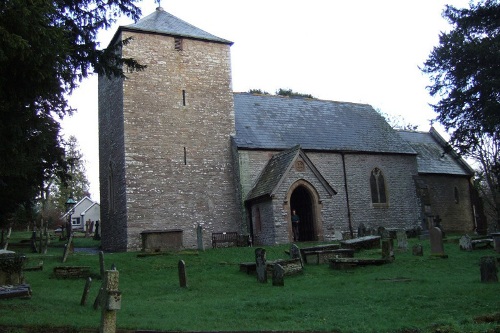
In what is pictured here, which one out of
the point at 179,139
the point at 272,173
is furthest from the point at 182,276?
the point at 179,139

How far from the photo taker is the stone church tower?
24000 mm

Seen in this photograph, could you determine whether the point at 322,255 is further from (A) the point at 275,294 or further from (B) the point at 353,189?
(B) the point at 353,189

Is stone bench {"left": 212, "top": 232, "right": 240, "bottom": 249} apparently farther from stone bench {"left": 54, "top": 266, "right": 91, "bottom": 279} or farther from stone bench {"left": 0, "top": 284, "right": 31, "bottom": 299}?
stone bench {"left": 0, "top": 284, "right": 31, "bottom": 299}

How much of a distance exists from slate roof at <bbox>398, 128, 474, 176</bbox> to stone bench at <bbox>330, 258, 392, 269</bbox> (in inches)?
705

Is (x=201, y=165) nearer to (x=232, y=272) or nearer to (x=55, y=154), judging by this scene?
(x=55, y=154)

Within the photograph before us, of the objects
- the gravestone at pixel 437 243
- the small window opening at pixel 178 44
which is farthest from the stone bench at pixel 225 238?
the small window opening at pixel 178 44

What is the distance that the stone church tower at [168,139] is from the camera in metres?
24.0

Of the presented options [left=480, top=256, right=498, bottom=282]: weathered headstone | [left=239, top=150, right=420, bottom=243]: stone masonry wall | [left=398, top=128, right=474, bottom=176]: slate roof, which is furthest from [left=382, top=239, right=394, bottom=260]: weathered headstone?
[left=398, top=128, right=474, bottom=176]: slate roof

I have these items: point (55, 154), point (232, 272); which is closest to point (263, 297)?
point (232, 272)

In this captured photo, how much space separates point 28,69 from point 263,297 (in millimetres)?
6943

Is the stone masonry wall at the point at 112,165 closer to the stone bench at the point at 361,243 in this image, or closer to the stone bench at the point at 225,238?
the stone bench at the point at 225,238

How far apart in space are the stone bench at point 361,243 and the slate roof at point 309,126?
839 cm

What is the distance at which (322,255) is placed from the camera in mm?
17125

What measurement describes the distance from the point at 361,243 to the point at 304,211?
695 cm
